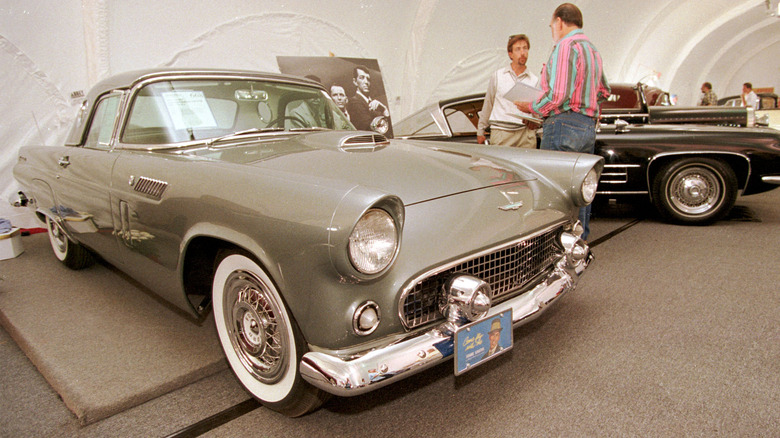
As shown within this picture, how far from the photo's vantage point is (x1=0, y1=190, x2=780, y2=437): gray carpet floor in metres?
1.49

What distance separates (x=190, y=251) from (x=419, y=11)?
6457mm

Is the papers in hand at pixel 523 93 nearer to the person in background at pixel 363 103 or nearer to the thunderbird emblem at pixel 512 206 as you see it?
the thunderbird emblem at pixel 512 206

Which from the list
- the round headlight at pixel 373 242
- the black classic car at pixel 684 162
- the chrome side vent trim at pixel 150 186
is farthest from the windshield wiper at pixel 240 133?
the black classic car at pixel 684 162

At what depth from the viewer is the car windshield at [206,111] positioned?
6.73ft

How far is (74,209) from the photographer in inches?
96.0

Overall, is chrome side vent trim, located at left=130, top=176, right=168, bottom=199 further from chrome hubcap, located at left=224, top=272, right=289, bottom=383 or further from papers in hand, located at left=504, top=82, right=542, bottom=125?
papers in hand, located at left=504, top=82, right=542, bottom=125

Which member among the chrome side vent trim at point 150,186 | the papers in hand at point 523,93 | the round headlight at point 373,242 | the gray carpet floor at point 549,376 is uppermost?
the papers in hand at point 523,93

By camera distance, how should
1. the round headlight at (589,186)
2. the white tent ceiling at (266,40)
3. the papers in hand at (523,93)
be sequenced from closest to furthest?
1. the round headlight at (589,186)
2. the papers in hand at (523,93)
3. the white tent ceiling at (266,40)

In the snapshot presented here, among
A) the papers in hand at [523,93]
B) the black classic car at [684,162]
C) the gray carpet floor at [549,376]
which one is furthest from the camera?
the black classic car at [684,162]

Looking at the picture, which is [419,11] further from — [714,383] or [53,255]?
[714,383]

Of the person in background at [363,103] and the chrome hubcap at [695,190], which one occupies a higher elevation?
the person in background at [363,103]

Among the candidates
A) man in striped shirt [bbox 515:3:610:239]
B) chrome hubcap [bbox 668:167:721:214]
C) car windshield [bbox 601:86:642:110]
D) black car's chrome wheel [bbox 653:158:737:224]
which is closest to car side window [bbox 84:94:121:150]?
man in striped shirt [bbox 515:3:610:239]

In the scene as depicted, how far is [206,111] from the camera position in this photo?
212 cm

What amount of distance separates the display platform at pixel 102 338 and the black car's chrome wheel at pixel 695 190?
12.0 ft
